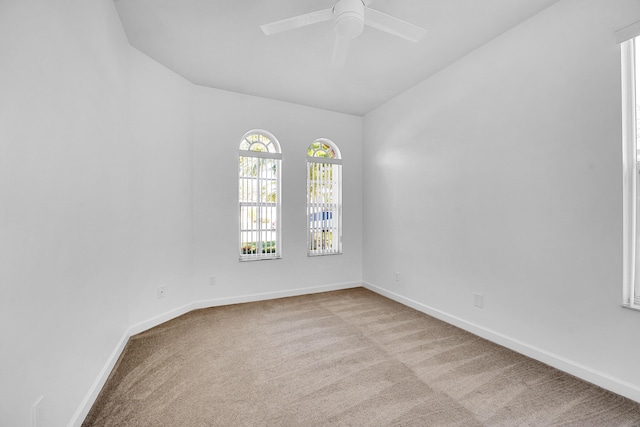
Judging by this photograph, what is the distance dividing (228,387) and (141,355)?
0.96m

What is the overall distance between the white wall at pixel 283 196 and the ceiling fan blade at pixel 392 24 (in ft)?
7.47

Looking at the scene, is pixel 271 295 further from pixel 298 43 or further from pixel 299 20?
pixel 299 20

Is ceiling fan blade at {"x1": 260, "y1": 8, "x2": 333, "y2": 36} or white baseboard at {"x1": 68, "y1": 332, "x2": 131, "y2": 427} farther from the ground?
ceiling fan blade at {"x1": 260, "y1": 8, "x2": 333, "y2": 36}

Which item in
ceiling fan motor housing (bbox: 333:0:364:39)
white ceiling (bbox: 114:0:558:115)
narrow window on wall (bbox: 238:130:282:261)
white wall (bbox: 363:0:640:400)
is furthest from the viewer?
narrow window on wall (bbox: 238:130:282:261)

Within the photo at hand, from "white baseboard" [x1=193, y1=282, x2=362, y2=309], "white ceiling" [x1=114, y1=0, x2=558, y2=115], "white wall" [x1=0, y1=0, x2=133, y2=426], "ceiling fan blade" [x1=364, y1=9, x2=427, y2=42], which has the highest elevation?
"white ceiling" [x1=114, y1=0, x2=558, y2=115]

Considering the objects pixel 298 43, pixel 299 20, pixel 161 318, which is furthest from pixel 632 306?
pixel 161 318

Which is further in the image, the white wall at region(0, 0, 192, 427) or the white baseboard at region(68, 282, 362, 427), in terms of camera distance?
the white baseboard at region(68, 282, 362, 427)

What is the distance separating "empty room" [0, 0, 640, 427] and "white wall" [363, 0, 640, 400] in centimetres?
2

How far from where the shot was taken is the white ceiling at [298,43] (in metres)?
2.14

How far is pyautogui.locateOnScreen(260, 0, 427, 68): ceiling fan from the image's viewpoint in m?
1.76

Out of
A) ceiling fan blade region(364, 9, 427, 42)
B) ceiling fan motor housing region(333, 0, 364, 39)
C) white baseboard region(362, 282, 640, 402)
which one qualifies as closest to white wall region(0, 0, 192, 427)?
ceiling fan motor housing region(333, 0, 364, 39)

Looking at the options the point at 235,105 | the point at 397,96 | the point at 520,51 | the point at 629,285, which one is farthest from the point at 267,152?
the point at 629,285

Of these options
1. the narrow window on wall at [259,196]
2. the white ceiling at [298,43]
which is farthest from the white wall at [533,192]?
the narrow window on wall at [259,196]

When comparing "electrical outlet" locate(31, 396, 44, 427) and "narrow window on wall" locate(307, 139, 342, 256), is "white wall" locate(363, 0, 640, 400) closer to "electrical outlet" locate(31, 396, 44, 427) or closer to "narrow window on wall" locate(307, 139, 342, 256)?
"narrow window on wall" locate(307, 139, 342, 256)
